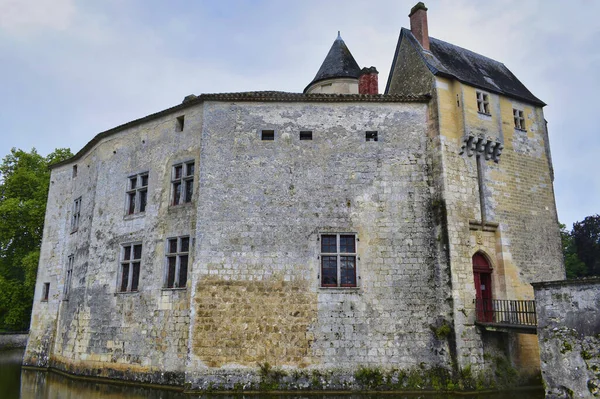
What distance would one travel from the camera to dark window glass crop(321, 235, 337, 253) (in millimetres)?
13305

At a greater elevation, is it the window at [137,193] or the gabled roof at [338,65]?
the gabled roof at [338,65]

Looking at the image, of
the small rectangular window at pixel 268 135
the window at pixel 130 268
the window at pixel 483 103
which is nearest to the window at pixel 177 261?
the window at pixel 130 268

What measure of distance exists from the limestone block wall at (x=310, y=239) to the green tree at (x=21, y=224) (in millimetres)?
15373

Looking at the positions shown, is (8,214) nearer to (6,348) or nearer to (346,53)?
(6,348)

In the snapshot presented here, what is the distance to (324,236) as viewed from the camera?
13.4 metres

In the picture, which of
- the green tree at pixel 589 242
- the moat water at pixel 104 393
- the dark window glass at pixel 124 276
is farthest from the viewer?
the green tree at pixel 589 242

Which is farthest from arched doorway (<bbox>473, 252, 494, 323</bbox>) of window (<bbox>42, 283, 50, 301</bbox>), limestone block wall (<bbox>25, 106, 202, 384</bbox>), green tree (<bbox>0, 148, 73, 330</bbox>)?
green tree (<bbox>0, 148, 73, 330</bbox>)

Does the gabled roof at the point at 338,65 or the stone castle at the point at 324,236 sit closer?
the stone castle at the point at 324,236

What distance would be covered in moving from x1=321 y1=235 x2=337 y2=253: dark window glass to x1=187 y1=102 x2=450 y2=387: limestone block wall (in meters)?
0.22

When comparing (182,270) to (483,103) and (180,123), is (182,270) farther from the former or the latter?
(483,103)

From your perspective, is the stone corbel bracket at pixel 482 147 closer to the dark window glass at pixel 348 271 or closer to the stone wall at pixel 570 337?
the dark window glass at pixel 348 271

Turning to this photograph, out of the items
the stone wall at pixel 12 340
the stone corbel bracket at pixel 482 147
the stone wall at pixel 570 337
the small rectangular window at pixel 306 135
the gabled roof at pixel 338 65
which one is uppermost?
the gabled roof at pixel 338 65

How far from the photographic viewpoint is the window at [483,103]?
14.6 metres

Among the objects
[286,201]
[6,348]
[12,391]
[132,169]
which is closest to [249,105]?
[286,201]
